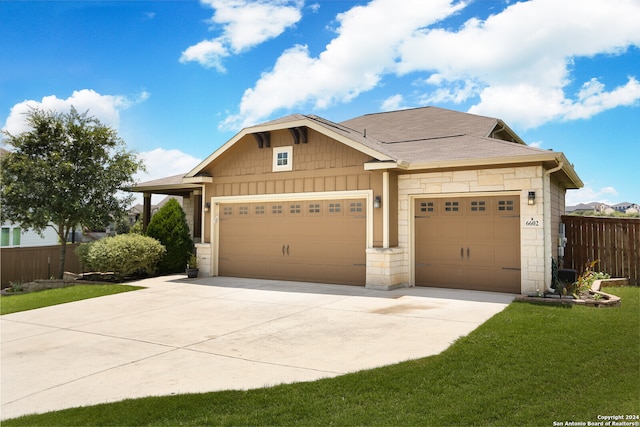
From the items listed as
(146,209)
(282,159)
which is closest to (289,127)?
(282,159)

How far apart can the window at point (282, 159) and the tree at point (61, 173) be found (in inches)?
225

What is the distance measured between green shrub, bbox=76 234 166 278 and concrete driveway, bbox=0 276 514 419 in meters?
2.39

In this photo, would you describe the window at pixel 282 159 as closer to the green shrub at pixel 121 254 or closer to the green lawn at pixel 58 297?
the green shrub at pixel 121 254

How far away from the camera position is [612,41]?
32.4ft

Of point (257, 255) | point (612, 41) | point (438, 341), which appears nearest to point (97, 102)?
point (257, 255)

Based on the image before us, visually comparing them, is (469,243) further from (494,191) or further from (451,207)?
(494,191)

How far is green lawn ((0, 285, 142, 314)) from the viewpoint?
9.65 meters

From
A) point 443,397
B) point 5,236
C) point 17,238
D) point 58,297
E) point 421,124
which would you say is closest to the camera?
point 443,397

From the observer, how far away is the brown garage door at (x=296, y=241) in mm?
11344

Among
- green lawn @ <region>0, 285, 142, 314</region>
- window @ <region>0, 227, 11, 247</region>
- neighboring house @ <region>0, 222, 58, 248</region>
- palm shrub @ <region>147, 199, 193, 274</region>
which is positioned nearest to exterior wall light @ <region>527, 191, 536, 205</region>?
green lawn @ <region>0, 285, 142, 314</region>

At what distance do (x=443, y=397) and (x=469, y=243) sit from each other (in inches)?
273

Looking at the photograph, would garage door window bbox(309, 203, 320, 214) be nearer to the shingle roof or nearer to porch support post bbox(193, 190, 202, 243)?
the shingle roof

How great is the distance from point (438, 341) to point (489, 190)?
5214 mm

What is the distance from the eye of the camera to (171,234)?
47.1 feet
